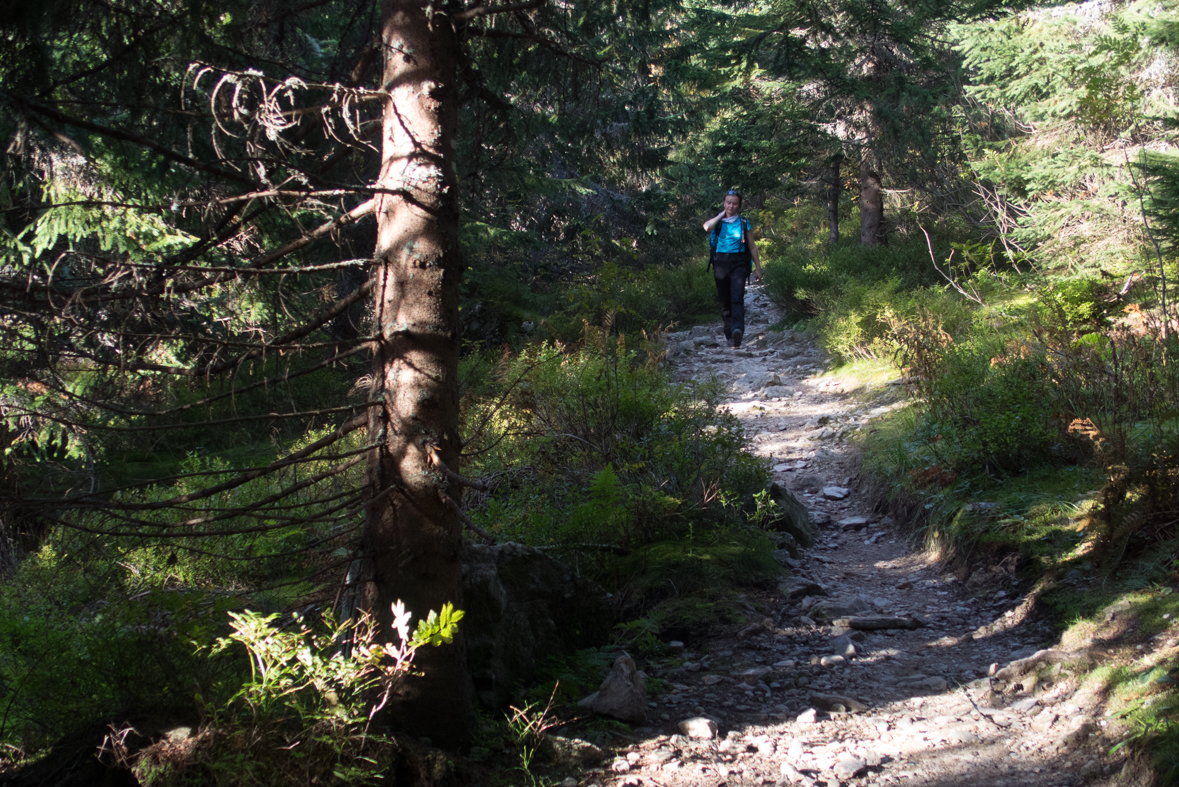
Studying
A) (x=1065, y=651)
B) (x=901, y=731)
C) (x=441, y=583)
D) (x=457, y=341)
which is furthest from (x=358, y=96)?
(x=1065, y=651)

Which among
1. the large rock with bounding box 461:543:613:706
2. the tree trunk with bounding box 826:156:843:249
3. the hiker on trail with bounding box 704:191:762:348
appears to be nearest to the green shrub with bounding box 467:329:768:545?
the large rock with bounding box 461:543:613:706

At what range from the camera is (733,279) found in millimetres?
9680

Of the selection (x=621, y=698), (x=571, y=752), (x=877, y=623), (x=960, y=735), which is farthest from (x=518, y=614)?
(x=877, y=623)

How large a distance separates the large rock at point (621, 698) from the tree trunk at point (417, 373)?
2.18 feet

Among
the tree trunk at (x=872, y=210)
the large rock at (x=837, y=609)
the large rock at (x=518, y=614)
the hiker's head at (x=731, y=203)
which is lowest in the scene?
the large rock at (x=837, y=609)

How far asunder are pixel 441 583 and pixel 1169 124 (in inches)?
419

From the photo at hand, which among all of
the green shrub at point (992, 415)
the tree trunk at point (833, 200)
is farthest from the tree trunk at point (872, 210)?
the green shrub at point (992, 415)

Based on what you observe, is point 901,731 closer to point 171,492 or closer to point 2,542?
point 2,542

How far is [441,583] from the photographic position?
2.96 metres

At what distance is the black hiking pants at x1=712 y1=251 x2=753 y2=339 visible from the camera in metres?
9.51

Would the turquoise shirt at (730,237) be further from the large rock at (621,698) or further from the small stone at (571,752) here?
the small stone at (571,752)

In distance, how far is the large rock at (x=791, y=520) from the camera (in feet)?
19.6

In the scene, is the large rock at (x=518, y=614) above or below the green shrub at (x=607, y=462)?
below

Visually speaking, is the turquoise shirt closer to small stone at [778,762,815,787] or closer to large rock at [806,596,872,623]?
large rock at [806,596,872,623]
